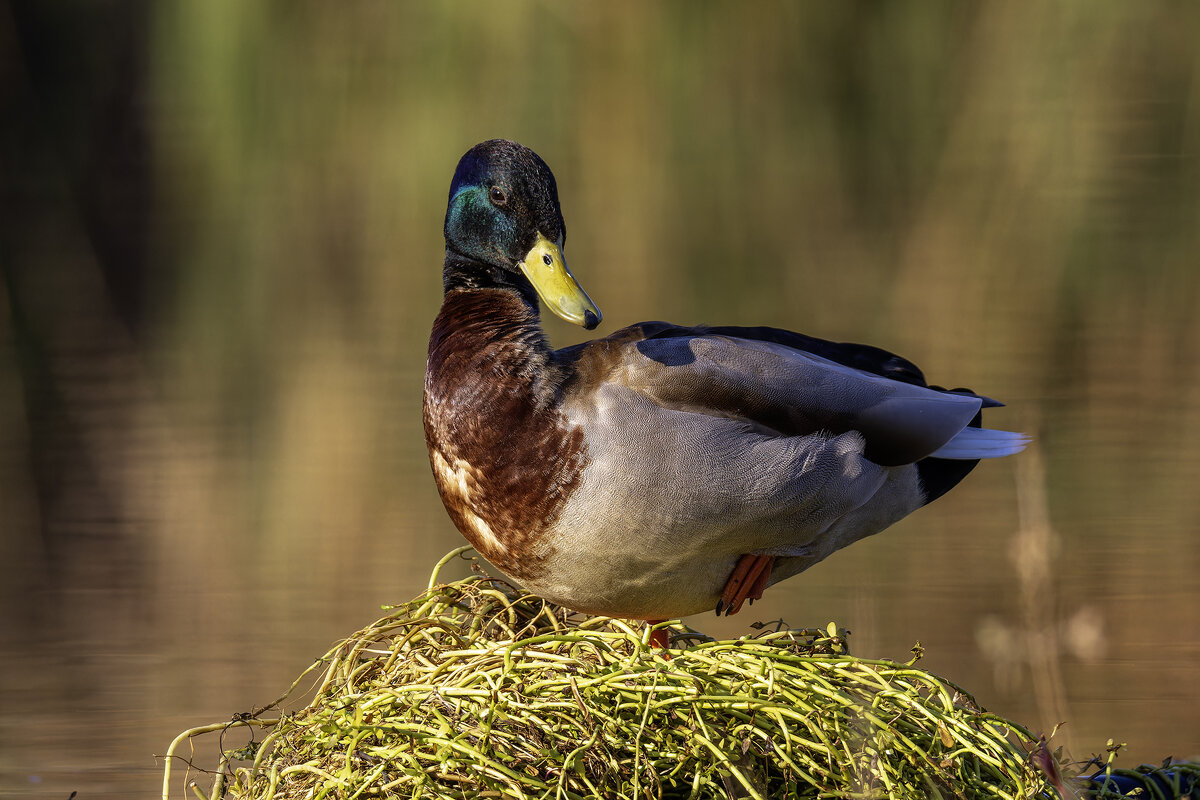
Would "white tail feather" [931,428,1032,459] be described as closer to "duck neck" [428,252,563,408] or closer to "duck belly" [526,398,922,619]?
"duck belly" [526,398,922,619]

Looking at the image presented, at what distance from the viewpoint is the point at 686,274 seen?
2107mm

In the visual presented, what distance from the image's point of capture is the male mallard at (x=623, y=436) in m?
1.03

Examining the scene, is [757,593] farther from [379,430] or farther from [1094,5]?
[1094,5]

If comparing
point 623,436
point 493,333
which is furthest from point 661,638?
point 493,333

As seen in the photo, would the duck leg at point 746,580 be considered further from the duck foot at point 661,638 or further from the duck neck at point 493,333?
the duck neck at point 493,333

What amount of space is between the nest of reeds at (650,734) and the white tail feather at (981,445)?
1.46 feet

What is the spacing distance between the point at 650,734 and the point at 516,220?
21.1 inches

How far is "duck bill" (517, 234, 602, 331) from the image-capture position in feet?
3.45

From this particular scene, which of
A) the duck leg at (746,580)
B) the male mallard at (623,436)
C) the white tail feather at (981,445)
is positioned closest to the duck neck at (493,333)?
the male mallard at (623,436)

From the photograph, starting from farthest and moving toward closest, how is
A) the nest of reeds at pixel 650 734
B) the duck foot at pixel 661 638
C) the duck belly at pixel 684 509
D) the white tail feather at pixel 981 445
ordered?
the white tail feather at pixel 981 445 → the duck foot at pixel 661 638 → the duck belly at pixel 684 509 → the nest of reeds at pixel 650 734

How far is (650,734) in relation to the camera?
2.54 ft

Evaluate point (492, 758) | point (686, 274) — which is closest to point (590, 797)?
point (492, 758)

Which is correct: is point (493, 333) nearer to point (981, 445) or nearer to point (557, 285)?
point (557, 285)

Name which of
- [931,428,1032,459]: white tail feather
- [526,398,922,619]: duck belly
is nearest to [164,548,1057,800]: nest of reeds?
[526,398,922,619]: duck belly
